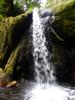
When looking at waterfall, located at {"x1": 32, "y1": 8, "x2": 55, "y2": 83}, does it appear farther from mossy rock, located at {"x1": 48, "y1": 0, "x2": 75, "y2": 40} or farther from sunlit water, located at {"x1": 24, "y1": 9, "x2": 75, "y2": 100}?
mossy rock, located at {"x1": 48, "y1": 0, "x2": 75, "y2": 40}

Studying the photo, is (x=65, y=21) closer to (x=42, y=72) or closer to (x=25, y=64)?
(x=42, y=72)

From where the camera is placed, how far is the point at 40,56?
15.0 metres

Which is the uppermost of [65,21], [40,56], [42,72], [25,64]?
[65,21]

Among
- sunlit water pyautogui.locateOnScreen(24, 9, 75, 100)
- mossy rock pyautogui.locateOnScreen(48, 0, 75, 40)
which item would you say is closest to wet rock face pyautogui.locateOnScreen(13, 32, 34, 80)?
sunlit water pyautogui.locateOnScreen(24, 9, 75, 100)

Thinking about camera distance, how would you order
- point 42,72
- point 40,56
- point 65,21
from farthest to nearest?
point 40,56
point 42,72
point 65,21

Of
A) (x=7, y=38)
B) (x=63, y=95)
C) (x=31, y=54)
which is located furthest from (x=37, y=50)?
(x=63, y=95)

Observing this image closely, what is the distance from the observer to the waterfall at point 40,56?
14414 mm

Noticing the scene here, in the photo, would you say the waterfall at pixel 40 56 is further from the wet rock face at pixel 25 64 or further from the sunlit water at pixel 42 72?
the wet rock face at pixel 25 64

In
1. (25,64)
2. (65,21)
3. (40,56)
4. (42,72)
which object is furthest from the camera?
(40,56)

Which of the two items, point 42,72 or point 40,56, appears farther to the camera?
point 40,56

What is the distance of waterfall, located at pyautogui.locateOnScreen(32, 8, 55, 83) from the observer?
567 inches

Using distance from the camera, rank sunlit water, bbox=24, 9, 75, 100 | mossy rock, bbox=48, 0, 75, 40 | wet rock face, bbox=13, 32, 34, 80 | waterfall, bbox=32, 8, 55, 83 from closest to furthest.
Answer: sunlit water, bbox=24, 9, 75, 100 < mossy rock, bbox=48, 0, 75, 40 < waterfall, bbox=32, 8, 55, 83 < wet rock face, bbox=13, 32, 34, 80

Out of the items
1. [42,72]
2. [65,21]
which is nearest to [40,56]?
[42,72]

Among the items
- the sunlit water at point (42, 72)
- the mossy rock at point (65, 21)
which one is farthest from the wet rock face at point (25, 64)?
the mossy rock at point (65, 21)
